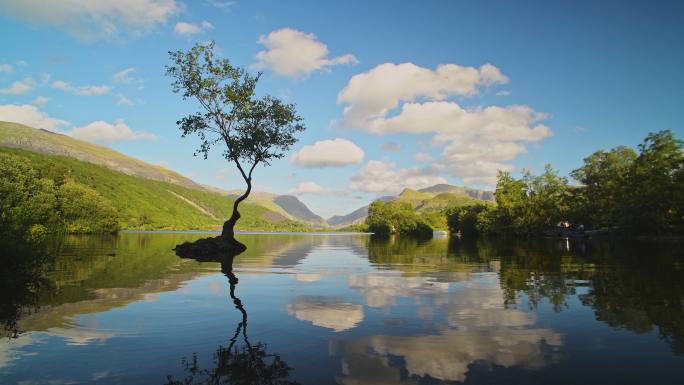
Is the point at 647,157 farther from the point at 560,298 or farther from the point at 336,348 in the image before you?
the point at 336,348

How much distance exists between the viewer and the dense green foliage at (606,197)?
73.7 m

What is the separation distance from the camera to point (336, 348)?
9297 millimetres

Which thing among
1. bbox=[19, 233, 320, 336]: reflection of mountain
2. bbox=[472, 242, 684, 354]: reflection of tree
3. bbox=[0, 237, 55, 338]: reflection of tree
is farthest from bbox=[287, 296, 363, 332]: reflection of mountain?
bbox=[0, 237, 55, 338]: reflection of tree

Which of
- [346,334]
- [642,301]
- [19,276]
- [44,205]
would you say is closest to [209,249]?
[19,276]

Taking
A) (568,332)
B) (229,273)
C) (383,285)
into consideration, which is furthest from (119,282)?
(568,332)

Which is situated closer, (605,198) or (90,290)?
(90,290)

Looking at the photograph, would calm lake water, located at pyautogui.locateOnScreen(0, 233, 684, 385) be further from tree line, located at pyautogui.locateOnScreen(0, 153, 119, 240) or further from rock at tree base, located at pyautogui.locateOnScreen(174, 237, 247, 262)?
rock at tree base, located at pyautogui.locateOnScreen(174, 237, 247, 262)

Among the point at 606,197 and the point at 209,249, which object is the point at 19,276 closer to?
the point at 209,249

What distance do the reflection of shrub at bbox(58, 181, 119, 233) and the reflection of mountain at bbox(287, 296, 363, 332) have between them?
337ft

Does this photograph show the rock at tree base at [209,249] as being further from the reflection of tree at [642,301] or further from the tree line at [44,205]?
the reflection of tree at [642,301]

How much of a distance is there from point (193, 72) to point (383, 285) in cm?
4088

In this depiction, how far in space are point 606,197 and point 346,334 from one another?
107 m

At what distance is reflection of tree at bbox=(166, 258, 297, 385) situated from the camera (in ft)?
23.8

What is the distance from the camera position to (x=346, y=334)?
1056 centimetres
